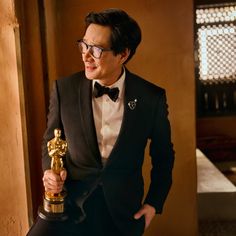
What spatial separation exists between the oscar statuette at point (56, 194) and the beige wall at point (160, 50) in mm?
910

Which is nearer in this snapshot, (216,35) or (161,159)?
(161,159)

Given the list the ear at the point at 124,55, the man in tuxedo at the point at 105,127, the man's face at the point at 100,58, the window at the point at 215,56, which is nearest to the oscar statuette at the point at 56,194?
the man in tuxedo at the point at 105,127

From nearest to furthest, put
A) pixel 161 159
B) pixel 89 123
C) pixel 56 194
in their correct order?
1. pixel 56 194
2. pixel 89 123
3. pixel 161 159

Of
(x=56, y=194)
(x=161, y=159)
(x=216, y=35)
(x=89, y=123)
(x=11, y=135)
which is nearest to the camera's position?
(x=56, y=194)

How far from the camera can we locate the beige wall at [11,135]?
2.21 m

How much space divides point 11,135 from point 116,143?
2.76 feet

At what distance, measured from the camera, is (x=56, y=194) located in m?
1.64

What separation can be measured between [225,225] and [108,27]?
101 inches

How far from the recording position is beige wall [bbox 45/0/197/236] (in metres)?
2.48

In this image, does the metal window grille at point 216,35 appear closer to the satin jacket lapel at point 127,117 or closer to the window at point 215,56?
the window at point 215,56

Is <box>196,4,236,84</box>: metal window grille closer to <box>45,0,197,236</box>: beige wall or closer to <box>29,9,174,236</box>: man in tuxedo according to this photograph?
<box>45,0,197,236</box>: beige wall

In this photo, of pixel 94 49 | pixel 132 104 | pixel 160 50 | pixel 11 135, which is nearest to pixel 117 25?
pixel 94 49

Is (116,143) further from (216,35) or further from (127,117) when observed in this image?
(216,35)

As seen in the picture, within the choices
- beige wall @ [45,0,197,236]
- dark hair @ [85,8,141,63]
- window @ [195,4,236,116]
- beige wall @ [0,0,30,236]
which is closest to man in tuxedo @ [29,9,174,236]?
dark hair @ [85,8,141,63]
